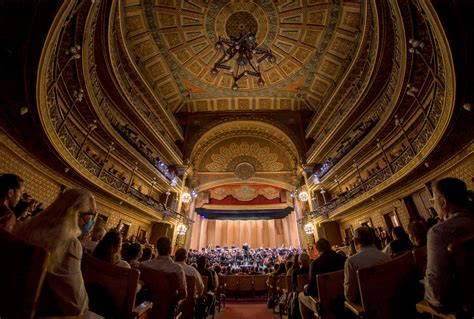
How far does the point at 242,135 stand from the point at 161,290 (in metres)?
15.6

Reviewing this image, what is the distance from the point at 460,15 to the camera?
373cm

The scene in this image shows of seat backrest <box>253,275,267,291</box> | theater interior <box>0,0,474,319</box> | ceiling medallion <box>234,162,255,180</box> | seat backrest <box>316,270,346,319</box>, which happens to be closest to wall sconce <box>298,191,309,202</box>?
theater interior <box>0,0,474,319</box>

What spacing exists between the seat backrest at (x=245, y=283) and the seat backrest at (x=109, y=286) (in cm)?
947

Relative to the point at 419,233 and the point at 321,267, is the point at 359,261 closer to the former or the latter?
the point at 321,267

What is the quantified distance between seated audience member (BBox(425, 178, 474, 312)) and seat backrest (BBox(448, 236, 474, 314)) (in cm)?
13

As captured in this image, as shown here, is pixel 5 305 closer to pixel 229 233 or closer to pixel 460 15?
pixel 460 15

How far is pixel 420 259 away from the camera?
1.88 meters

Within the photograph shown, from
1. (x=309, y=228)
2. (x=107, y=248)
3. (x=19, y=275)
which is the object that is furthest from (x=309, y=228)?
(x=19, y=275)

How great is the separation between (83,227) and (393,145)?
10.9 m

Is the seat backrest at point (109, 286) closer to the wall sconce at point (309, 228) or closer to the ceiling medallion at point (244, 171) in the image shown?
the wall sconce at point (309, 228)

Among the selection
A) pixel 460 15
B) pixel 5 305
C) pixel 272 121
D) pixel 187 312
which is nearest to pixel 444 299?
pixel 5 305

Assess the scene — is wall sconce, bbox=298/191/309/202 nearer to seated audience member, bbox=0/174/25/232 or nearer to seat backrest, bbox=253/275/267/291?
seat backrest, bbox=253/275/267/291

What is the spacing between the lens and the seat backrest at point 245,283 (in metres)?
10.0

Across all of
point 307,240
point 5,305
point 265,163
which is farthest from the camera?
point 265,163
